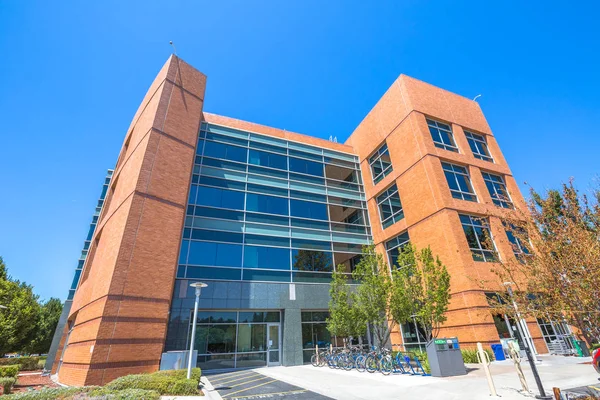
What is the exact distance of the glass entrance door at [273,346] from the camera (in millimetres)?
17906

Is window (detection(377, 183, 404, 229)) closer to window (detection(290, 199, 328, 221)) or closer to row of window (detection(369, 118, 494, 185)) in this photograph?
row of window (detection(369, 118, 494, 185))

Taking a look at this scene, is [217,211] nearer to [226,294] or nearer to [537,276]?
[226,294]

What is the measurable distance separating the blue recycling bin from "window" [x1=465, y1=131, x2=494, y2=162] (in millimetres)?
14350

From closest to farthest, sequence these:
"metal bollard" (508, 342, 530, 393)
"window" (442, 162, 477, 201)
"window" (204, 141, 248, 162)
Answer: "metal bollard" (508, 342, 530, 393) → "window" (442, 162, 477, 201) → "window" (204, 141, 248, 162)

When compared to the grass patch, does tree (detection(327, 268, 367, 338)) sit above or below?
above

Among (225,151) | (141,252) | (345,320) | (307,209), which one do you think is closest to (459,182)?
(307,209)

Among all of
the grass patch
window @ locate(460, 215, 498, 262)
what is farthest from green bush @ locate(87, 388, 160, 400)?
window @ locate(460, 215, 498, 262)

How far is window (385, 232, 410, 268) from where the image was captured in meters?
21.7

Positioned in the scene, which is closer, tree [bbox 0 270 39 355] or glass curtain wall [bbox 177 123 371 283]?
glass curtain wall [bbox 177 123 371 283]

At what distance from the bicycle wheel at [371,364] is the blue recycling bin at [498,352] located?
6617 mm

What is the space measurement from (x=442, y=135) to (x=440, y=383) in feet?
60.6

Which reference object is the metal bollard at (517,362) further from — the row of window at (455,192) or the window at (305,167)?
the window at (305,167)

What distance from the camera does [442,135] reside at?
23.1 m

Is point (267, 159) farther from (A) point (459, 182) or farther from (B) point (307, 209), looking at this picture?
(A) point (459, 182)
